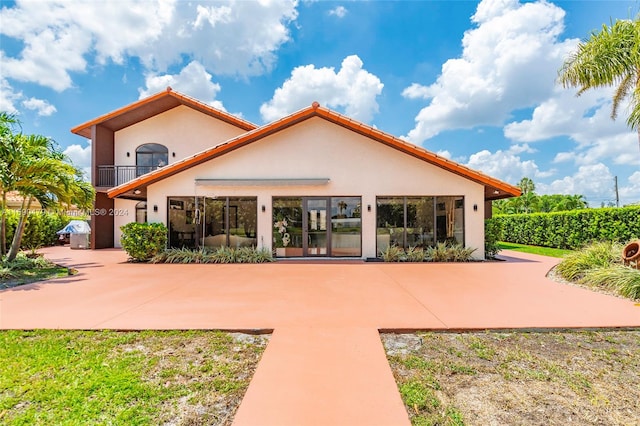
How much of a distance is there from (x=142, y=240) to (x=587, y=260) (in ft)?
53.0

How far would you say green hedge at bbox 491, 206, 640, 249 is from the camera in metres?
14.3

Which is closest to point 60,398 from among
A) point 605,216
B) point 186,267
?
point 186,267

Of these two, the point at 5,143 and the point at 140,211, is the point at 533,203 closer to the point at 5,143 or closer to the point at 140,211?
the point at 140,211

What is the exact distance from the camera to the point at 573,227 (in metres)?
17.4

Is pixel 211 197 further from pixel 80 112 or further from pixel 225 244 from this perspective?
pixel 80 112

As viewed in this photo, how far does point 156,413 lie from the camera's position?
9.61 ft

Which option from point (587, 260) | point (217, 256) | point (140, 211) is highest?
point (140, 211)

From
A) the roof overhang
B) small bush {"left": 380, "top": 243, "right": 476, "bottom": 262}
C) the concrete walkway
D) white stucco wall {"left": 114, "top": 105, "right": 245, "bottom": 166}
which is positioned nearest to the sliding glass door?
small bush {"left": 380, "top": 243, "right": 476, "bottom": 262}

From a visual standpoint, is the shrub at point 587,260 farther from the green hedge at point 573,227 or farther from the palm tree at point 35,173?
the palm tree at point 35,173

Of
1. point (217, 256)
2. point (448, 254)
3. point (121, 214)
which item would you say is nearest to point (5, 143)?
point (217, 256)

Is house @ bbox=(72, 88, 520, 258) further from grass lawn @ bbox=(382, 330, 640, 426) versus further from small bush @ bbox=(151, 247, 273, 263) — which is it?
grass lawn @ bbox=(382, 330, 640, 426)

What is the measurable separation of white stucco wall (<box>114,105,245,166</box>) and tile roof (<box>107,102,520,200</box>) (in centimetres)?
632

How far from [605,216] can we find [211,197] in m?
19.4

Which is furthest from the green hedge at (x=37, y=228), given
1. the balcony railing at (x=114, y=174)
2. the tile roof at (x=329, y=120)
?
the tile roof at (x=329, y=120)
